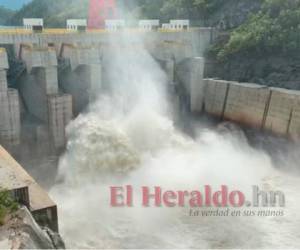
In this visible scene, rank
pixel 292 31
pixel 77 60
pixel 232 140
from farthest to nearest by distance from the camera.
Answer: pixel 292 31
pixel 232 140
pixel 77 60

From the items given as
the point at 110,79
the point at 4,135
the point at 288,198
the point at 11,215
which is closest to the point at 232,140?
the point at 288,198

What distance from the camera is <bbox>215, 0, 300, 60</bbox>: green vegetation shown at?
20.5 meters

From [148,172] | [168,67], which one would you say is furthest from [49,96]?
[168,67]

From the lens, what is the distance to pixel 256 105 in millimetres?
16500

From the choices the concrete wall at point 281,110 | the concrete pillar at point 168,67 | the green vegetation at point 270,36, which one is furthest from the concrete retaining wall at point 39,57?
the green vegetation at point 270,36

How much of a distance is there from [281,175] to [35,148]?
8.49 m

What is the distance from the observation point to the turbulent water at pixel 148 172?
10.5m

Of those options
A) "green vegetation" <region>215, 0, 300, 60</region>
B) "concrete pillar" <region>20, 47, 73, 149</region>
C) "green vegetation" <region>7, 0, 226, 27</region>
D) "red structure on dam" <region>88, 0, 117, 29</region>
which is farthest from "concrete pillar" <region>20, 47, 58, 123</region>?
"red structure on dam" <region>88, 0, 117, 29</region>

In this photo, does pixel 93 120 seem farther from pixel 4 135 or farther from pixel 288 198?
pixel 288 198

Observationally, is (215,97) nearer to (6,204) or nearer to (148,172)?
(148,172)

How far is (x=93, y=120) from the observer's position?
1441 cm

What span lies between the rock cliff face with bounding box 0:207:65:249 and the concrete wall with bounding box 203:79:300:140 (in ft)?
35.4

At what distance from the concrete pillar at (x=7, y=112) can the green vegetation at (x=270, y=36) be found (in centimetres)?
1161

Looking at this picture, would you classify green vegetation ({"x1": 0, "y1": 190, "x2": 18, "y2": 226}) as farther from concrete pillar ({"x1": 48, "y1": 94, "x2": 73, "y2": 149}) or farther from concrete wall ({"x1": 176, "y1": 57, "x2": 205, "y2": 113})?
concrete wall ({"x1": 176, "y1": 57, "x2": 205, "y2": 113})
